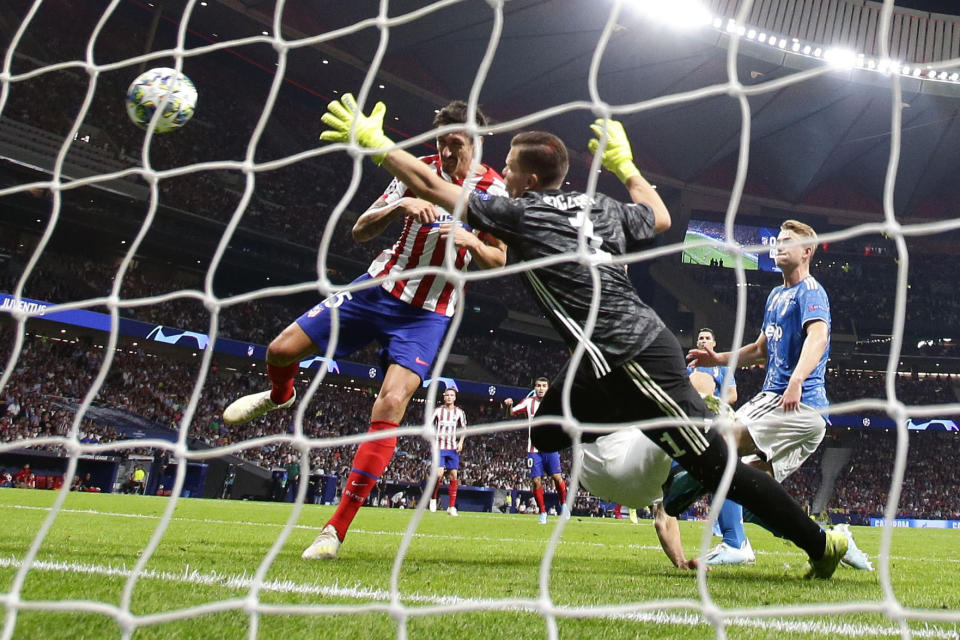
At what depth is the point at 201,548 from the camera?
12.5 ft

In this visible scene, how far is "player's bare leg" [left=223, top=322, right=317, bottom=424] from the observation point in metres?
3.94

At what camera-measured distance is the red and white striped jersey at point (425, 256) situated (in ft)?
12.7

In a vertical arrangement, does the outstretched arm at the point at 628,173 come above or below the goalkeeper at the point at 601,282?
above

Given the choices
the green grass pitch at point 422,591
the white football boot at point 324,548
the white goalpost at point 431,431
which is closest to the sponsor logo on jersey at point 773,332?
the green grass pitch at point 422,591

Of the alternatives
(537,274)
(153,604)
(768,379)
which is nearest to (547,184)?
(537,274)

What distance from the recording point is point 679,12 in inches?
695

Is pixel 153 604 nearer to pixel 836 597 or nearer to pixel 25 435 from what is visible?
pixel 836 597

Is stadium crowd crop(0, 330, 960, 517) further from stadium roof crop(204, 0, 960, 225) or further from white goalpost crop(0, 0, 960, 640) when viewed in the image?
white goalpost crop(0, 0, 960, 640)

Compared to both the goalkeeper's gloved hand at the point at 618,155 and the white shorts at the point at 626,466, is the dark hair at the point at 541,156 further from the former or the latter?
the white shorts at the point at 626,466

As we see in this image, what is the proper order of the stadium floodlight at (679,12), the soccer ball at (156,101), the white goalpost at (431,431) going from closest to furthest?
1. the white goalpost at (431,431)
2. the soccer ball at (156,101)
3. the stadium floodlight at (679,12)

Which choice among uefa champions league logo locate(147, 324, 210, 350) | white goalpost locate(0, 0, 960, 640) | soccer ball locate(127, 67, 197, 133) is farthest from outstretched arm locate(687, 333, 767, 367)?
uefa champions league logo locate(147, 324, 210, 350)

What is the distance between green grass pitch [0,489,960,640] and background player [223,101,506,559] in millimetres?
487

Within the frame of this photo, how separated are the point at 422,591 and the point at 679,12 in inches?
700

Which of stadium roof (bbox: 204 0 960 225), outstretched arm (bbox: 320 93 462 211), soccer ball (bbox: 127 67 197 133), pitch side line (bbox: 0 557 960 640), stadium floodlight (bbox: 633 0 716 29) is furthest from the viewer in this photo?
stadium roof (bbox: 204 0 960 225)
